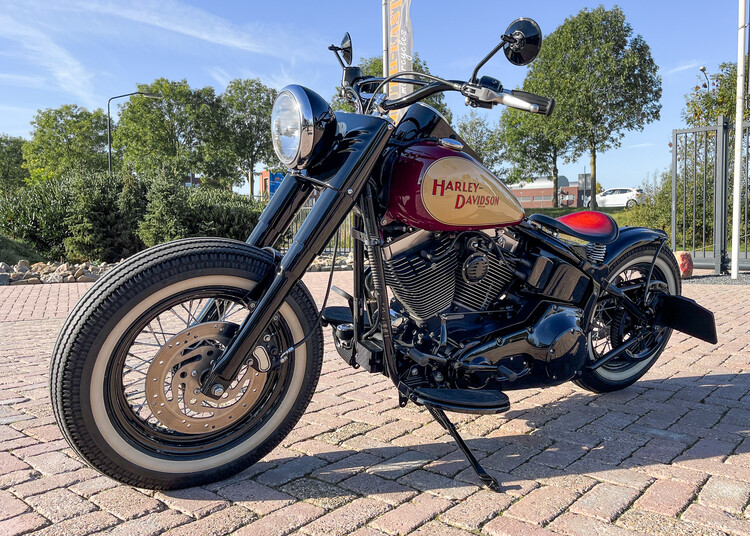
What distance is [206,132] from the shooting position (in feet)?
154

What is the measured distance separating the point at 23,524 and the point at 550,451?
6.99 ft

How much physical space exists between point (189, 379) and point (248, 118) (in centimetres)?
4928

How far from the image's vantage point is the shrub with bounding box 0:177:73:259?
15.2 metres

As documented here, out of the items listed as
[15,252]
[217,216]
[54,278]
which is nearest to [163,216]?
[217,216]

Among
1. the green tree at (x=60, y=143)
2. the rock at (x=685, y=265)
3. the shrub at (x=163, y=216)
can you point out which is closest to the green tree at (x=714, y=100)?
the rock at (x=685, y=265)

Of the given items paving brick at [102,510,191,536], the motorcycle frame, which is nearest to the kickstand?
the motorcycle frame

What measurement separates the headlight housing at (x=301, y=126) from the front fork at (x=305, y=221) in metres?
0.07

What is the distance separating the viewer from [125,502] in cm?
215

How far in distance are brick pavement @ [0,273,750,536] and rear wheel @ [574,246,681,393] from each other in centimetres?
13

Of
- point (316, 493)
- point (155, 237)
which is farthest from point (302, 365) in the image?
point (155, 237)

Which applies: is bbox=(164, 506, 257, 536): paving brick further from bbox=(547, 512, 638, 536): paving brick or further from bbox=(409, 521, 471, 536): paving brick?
bbox=(547, 512, 638, 536): paving brick

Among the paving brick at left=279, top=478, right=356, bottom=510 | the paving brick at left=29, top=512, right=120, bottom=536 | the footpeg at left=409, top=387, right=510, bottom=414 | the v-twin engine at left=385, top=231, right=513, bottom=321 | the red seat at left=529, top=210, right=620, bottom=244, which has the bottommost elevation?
the paving brick at left=279, top=478, right=356, bottom=510

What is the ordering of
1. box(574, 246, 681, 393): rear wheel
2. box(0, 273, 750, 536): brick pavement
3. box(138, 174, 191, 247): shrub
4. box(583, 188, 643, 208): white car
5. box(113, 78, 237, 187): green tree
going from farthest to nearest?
box(583, 188, 643, 208): white car < box(113, 78, 237, 187): green tree < box(138, 174, 191, 247): shrub < box(574, 246, 681, 393): rear wheel < box(0, 273, 750, 536): brick pavement

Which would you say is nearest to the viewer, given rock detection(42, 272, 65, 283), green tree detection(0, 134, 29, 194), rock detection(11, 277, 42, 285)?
rock detection(11, 277, 42, 285)
